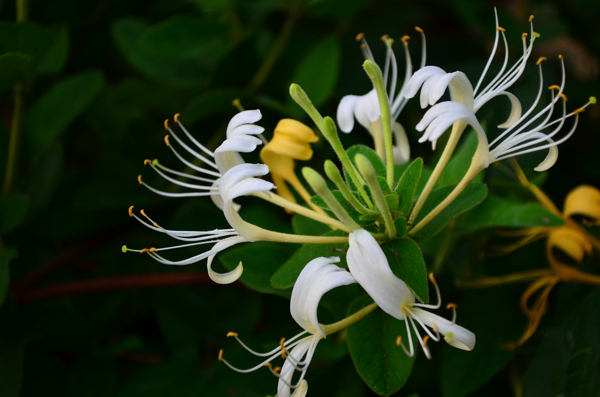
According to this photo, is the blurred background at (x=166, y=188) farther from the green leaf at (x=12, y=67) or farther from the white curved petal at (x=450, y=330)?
the white curved petal at (x=450, y=330)

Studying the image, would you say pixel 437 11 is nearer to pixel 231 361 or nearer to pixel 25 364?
pixel 231 361

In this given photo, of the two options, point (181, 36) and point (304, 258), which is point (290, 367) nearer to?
point (304, 258)

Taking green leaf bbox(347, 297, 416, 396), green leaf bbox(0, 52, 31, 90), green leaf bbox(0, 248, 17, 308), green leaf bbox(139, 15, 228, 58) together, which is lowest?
green leaf bbox(347, 297, 416, 396)

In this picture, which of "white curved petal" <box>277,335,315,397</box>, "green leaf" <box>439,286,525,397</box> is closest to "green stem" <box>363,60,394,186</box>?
"white curved petal" <box>277,335,315,397</box>

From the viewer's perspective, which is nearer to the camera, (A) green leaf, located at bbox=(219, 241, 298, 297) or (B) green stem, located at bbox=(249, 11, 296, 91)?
(A) green leaf, located at bbox=(219, 241, 298, 297)

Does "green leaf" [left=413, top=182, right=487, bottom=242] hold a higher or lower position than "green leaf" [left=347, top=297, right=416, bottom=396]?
higher

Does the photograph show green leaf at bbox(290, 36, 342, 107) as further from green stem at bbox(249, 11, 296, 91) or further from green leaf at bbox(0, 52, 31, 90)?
green leaf at bbox(0, 52, 31, 90)

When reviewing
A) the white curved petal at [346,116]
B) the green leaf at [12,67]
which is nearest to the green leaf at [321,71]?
the white curved petal at [346,116]

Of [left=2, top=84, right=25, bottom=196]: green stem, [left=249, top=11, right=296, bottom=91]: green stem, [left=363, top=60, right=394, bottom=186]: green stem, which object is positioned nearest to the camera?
[left=363, top=60, right=394, bottom=186]: green stem
